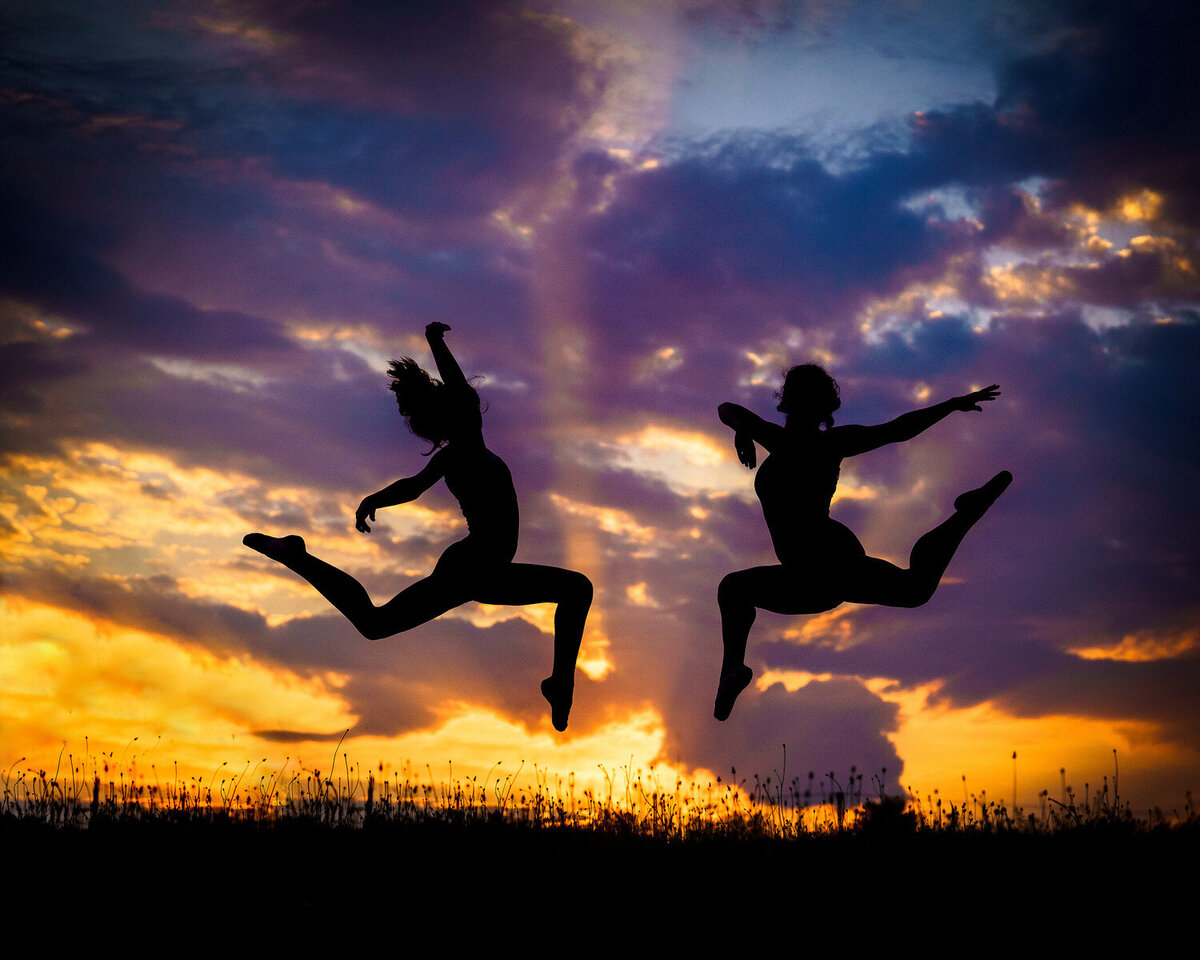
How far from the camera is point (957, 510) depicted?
9070 millimetres

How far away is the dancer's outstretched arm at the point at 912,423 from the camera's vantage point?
324 inches

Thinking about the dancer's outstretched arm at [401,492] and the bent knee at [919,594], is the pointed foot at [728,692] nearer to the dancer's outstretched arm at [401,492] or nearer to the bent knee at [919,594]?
the bent knee at [919,594]

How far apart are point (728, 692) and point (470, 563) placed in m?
2.49

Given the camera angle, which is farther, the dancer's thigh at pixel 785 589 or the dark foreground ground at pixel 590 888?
the dancer's thigh at pixel 785 589

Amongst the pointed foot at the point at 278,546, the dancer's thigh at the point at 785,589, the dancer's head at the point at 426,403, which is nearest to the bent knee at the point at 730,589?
the dancer's thigh at the point at 785,589

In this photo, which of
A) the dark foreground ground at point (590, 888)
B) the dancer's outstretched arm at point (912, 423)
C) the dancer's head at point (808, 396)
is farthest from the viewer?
the dancer's head at point (808, 396)

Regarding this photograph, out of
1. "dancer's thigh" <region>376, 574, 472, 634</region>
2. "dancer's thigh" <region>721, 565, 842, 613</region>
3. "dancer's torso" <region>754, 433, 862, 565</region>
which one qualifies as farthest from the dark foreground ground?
"dancer's torso" <region>754, 433, 862, 565</region>

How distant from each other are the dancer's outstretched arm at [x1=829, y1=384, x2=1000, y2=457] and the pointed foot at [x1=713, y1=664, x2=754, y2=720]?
7.30 ft

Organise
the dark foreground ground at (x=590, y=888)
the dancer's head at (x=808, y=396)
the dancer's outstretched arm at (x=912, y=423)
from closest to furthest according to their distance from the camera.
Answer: the dark foreground ground at (x=590, y=888) → the dancer's outstretched arm at (x=912, y=423) → the dancer's head at (x=808, y=396)

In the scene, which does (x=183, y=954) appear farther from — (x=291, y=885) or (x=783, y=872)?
(x=783, y=872)

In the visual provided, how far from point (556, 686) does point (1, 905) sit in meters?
4.34

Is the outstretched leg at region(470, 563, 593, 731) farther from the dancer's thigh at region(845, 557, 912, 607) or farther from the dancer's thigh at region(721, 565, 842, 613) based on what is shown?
the dancer's thigh at region(845, 557, 912, 607)

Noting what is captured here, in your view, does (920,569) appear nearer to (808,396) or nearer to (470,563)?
(808,396)

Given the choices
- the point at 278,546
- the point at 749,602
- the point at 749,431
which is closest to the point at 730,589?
the point at 749,602
